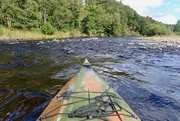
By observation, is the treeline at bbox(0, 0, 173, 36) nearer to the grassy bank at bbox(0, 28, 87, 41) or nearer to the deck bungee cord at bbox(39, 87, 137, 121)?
the grassy bank at bbox(0, 28, 87, 41)

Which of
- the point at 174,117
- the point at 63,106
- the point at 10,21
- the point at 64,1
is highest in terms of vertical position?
the point at 64,1

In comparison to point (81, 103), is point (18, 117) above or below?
below

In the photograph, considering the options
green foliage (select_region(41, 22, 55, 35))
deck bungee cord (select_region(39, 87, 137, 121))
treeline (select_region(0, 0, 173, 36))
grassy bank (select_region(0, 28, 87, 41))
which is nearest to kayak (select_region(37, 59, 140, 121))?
deck bungee cord (select_region(39, 87, 137, 121))

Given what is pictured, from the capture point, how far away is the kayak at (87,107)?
98.9 inches

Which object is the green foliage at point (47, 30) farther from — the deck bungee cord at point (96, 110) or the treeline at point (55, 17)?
the deck bungee cord at point (96, 110)

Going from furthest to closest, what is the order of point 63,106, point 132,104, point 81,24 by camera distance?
1. point 81,24
2. point 132,104
3. point 63,106

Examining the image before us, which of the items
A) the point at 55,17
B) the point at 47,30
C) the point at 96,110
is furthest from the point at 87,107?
the point at 55,17

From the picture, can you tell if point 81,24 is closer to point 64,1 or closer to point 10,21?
point 64,1

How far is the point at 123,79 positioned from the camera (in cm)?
661

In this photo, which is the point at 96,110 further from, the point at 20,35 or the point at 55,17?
the point at 55,17

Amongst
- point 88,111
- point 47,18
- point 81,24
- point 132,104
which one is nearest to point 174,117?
point 132,104

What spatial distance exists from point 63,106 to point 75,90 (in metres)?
0.65

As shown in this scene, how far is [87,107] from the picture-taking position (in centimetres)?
267

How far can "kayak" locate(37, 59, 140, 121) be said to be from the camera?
2512 millimetres
